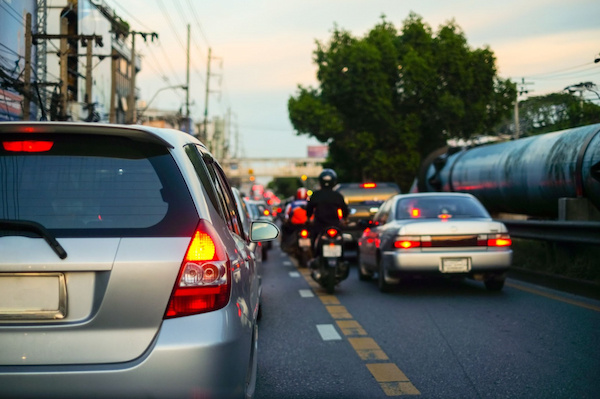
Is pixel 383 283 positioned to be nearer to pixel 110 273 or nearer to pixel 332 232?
pixel 332 232

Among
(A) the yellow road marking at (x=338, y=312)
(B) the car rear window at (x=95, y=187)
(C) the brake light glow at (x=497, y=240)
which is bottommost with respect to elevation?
(A) the yellow road marking at (x=338, y=312)

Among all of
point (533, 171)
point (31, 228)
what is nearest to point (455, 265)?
point (533, 171)

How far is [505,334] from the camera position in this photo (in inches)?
299

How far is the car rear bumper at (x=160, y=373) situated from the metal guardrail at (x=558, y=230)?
29.4 feet

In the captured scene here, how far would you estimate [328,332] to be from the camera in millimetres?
7977

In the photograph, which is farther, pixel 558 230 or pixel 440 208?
pixel 558 230

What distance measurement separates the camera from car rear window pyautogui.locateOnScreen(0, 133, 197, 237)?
3223 millimetres

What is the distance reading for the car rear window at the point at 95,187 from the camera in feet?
10.6

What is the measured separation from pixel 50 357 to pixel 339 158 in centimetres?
4745

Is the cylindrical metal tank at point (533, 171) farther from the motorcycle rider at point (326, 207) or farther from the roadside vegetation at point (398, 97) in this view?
the roadside vegetation at point (398, 97)

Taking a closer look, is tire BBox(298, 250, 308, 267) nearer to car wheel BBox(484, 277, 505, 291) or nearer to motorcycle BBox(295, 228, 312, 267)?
motorcycle BBox(295, 228, 312, 267)

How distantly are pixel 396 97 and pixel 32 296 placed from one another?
149 feet

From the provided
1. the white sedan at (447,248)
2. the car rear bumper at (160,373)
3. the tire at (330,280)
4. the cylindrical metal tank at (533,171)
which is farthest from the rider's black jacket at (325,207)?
the car rear bumper at (160,373)

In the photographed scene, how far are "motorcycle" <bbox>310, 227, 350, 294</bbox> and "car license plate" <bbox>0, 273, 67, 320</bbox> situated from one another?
8.12 metres
